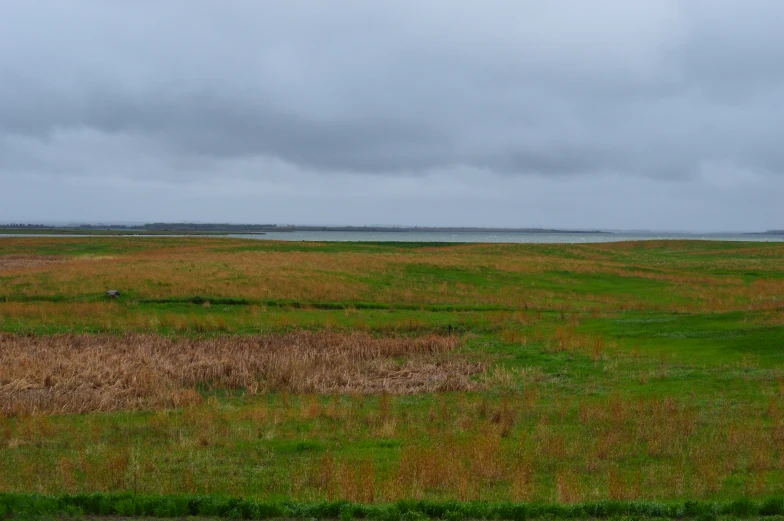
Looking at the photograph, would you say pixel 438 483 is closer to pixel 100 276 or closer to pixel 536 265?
pixel 100 276

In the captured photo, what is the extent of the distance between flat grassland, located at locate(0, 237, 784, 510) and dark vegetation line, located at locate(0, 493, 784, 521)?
30.3 inches

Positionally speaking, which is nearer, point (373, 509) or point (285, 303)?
point (373, 509)

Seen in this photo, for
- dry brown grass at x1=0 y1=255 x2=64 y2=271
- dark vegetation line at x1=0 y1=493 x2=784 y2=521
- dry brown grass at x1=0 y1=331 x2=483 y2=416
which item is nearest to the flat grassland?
dry brown grass at x1=0 y1=331 x2=483 y2=416

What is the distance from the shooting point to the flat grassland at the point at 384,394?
1139 centimetres

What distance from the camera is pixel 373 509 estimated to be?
920 centimetres

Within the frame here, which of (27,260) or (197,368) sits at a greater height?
(27,260)

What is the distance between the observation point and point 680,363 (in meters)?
21.9

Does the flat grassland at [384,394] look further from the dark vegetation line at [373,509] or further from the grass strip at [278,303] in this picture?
the dark vegetation line at [373,509]

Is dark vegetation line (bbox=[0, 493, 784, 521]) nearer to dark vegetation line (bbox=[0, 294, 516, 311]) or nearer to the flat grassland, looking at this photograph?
the flat grassland

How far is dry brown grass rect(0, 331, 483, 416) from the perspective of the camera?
18688mm

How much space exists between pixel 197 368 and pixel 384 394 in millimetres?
7226

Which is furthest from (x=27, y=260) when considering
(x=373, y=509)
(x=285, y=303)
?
(x=373, y=509)

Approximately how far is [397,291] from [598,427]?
29.6 metres

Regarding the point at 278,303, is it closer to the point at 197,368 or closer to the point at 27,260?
the point at 197,368
